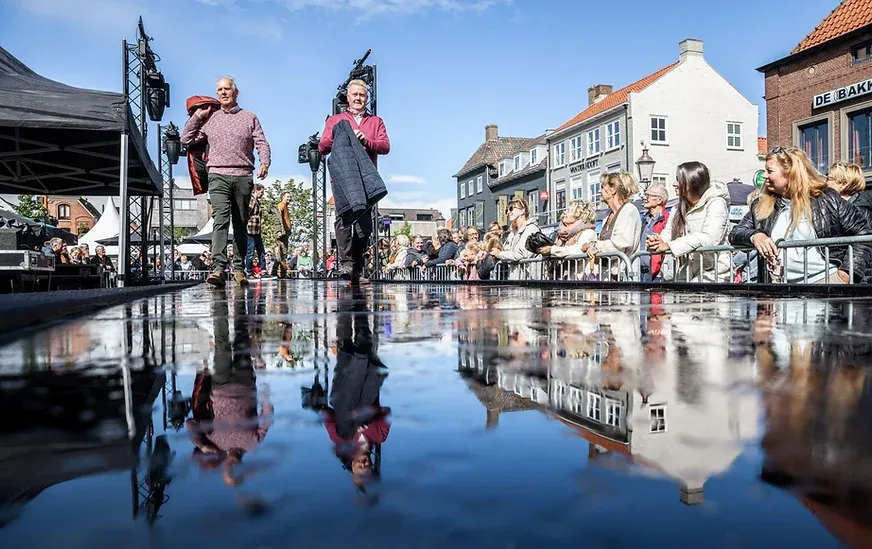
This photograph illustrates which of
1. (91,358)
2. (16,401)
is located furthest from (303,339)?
(16,401)

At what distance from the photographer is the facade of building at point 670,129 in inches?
1592

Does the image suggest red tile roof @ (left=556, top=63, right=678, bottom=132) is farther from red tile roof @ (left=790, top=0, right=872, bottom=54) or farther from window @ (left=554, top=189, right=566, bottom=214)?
red tile roof @ (left=790, top=0, right=872, bottom=54)

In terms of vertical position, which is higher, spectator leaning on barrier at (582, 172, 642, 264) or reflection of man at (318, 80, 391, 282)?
reflection of man at (318, 80, 391, 282)

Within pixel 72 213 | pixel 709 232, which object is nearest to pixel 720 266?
pixel 709 232

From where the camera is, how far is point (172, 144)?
19453mm

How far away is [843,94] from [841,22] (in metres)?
2.66

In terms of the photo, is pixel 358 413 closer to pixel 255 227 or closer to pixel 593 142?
pixel 255 227

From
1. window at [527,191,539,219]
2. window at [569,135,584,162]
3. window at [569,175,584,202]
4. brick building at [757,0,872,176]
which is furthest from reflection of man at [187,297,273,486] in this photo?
window at [527,191,539,219]

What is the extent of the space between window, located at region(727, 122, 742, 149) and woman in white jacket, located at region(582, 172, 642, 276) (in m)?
38.7

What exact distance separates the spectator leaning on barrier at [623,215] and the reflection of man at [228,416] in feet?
22.1

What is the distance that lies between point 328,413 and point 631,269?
7270 millimetres

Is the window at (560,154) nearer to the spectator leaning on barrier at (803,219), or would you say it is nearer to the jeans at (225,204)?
the jeans at (225,204)

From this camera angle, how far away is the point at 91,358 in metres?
1.79

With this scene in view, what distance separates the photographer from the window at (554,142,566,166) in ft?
152
